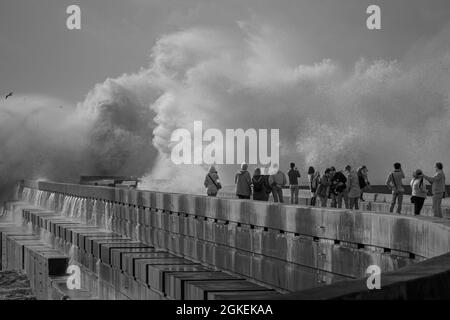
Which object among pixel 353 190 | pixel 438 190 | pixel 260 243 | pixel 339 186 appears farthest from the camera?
pixel 339 186

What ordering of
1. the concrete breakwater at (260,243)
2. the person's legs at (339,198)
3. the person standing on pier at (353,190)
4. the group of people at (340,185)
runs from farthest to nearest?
the person's legs at (339,198), the person standing on pier at (353,190), the group of people at (340,185), the concrete breakwater at (260,243)

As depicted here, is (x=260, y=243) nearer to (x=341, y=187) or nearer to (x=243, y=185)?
(x=243, y=185)

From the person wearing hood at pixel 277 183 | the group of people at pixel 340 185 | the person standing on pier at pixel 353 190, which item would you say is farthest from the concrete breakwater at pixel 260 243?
the person standing on pier at pixel 353 190

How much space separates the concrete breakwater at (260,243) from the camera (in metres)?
9.12

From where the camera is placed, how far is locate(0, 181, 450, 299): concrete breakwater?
A: 9.12 m

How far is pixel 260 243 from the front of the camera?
1275cm

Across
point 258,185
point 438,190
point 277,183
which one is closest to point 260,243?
point 438,190

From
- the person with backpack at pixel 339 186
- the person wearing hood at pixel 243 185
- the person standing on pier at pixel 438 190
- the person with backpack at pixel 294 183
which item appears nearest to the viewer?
the person standing on pier at pixel 438 190

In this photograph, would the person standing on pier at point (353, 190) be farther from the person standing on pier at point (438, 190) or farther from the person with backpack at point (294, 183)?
the person with backpack at point (294, 183)
